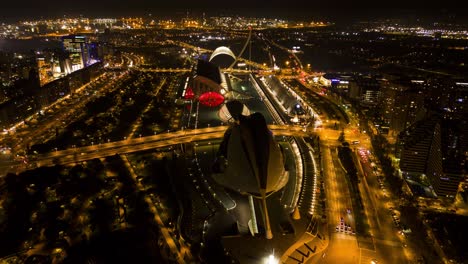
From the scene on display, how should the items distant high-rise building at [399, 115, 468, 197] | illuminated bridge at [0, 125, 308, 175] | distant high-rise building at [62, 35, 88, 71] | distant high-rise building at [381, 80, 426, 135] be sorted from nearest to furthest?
distant high-rise building at [399, 115, 468, 197]
illuminated bridge at [0, 125, 308, 175]
distant high-rise building at [381, 80, 426, 135]
distant high-rise building at [62, 35, 88, 71]

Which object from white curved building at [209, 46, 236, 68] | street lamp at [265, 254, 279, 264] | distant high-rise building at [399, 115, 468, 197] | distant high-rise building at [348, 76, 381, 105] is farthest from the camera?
white curved building at [209, 46, 236, 68]

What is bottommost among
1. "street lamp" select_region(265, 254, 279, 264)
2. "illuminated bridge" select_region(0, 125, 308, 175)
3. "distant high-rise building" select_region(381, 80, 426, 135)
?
"street lamp" select_region(265, 254, 279, 264)

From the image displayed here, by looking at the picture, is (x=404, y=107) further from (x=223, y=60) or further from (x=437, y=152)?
(x=223, y=60)

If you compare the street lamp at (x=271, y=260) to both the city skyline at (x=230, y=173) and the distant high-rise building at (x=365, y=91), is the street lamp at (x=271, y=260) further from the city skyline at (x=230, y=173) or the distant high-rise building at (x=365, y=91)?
the distant high-rise building at (x=365, y=91)

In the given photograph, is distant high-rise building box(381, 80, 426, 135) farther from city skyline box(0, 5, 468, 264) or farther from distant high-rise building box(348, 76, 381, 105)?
distant high-rise building box(348, 76, 381, 105)

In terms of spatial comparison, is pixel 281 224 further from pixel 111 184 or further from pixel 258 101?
pixel 258 101

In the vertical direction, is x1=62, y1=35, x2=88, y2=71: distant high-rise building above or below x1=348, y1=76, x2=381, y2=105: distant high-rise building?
above

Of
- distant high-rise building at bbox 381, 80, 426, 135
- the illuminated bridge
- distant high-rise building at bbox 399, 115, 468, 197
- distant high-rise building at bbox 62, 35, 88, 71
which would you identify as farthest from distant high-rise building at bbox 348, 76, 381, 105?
distant high-rise building at bbox 62, 35, 88, 71

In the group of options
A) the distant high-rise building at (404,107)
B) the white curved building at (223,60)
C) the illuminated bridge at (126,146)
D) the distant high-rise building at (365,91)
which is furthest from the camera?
the white curved building at (223,60)

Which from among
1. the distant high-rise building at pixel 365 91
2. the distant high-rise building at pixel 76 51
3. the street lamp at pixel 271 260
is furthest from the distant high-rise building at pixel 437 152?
the distant high-rise building at pixel 76 51
